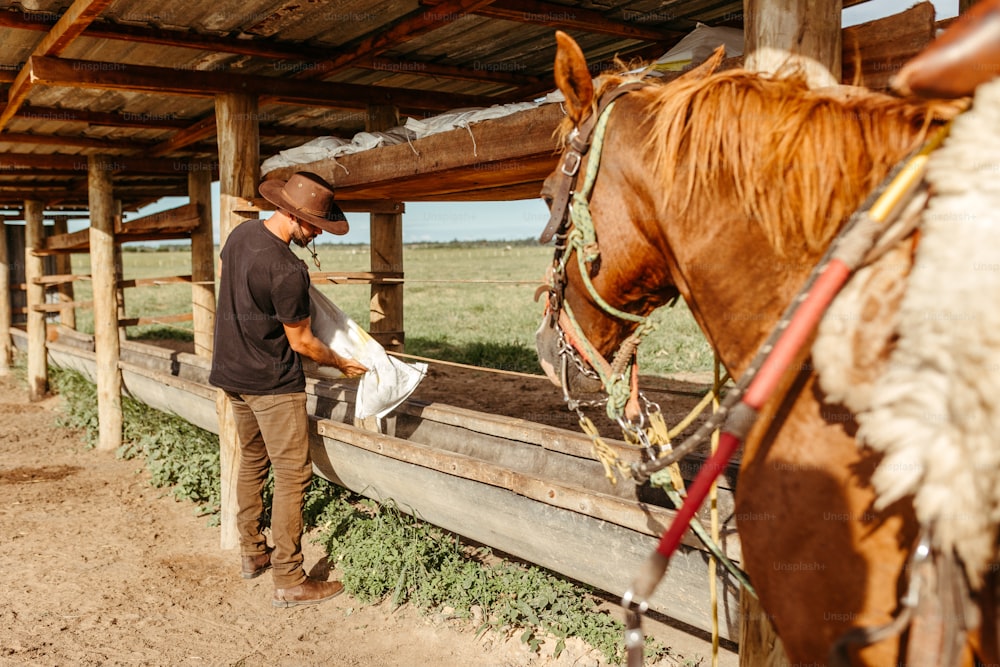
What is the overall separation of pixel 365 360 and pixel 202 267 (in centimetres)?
550

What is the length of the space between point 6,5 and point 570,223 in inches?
152

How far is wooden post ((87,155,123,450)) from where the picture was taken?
24.7 ft

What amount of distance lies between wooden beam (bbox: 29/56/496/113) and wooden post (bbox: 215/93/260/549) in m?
0.13

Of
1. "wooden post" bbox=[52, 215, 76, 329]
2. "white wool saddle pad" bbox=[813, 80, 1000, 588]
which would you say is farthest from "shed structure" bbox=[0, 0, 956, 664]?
"wooden post" bbox=[52, 215, 76, 329]

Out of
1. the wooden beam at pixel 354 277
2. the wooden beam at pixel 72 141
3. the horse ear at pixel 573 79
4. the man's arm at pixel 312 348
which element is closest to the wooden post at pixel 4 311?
the wooden beam at pixel 72 141

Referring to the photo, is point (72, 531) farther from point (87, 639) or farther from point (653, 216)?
point (653, 216)

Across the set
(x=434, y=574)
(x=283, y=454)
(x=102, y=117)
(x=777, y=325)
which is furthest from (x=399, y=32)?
(x=102, y=117)

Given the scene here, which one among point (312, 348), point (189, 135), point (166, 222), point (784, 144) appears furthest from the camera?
point (166, 222)

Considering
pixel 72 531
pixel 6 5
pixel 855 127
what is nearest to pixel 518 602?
pixel 855 127

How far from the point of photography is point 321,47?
190 inches

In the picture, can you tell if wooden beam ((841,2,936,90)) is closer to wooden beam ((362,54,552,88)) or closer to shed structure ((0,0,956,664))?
shed structure ((0,0,956,664))

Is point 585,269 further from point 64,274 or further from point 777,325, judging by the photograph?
point 64,274

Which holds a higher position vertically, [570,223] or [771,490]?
[570,223]

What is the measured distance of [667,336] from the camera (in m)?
13.5
